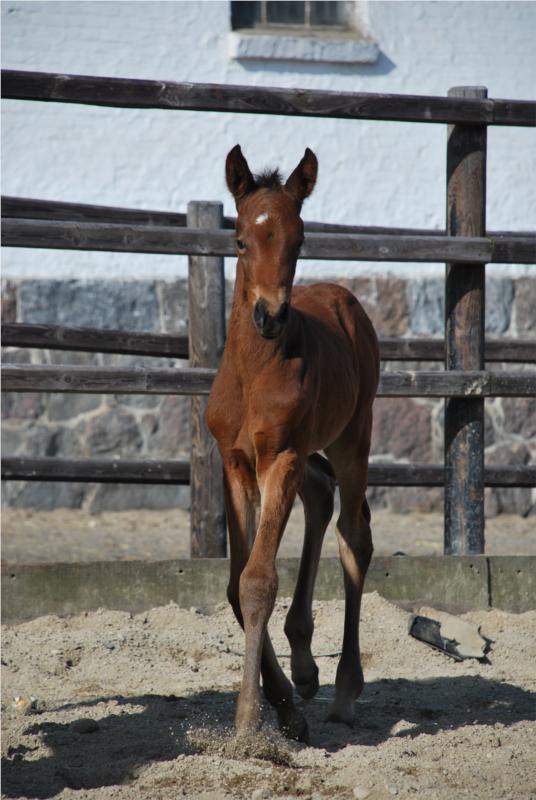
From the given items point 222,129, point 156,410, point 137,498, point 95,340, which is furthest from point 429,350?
point 137,498

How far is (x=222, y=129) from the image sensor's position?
9250 millimetres

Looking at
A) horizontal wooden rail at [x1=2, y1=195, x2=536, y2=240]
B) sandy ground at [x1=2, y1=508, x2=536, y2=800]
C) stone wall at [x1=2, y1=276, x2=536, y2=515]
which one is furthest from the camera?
stone wall at [x1=2, y1=276, x2=536, y2=515]

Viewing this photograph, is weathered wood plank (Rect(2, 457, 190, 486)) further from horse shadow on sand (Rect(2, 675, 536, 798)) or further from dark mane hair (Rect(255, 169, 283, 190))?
dark mane hair (Rect(255, 169, 283, 190))

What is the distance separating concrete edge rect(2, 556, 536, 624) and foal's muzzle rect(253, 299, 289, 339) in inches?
86.8

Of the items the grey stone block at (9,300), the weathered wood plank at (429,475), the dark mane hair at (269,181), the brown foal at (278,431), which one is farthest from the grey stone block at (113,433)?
the dark mane hair at (269,181)

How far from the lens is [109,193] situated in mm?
9086

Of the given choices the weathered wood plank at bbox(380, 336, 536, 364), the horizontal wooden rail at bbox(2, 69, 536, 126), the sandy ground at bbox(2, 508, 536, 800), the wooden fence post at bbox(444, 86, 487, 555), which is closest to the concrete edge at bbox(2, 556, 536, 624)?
the sandy ground at bbox(2, 508, 536, 800)

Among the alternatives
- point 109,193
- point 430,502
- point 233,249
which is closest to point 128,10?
point 109,193

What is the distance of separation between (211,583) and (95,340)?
159 centimetres

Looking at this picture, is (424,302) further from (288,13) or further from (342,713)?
(342,713)

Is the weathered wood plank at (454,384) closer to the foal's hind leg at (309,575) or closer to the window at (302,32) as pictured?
the foal's hind leg at (309,575)

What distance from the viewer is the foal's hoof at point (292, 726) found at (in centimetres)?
411

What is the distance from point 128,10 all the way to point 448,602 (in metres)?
5.46

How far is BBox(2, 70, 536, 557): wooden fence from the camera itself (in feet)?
19.0
